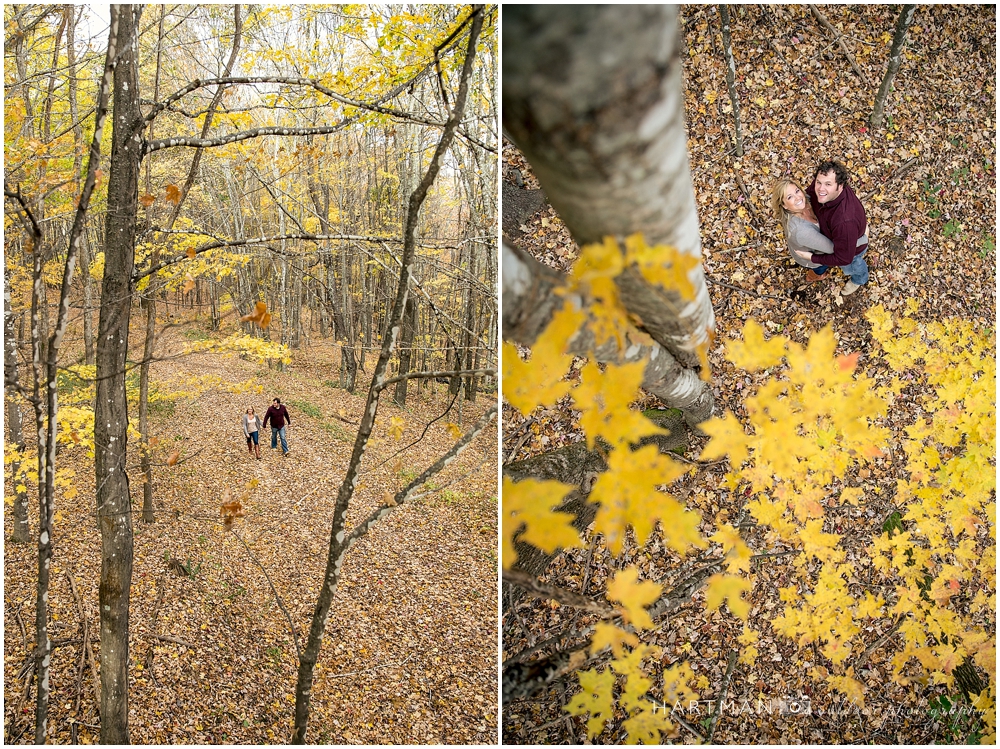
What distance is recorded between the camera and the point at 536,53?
878 millimetres

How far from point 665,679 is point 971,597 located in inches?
89.5

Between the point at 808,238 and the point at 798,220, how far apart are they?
0.49 ft

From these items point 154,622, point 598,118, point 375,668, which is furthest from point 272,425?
point 598,118

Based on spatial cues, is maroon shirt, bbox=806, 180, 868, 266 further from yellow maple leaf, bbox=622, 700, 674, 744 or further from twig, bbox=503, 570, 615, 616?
yellow maple leaf, bbox=622, 700, 674, 744

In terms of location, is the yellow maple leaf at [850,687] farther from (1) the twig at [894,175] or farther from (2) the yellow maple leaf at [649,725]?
(1) the twig at [894,175]

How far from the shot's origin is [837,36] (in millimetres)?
4277

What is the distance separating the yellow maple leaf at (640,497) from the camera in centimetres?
168

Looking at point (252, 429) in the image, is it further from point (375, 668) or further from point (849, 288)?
point (849, 288)

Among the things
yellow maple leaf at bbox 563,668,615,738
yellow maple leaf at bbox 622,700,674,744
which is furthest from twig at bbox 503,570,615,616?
yellow maple leaf at bbox 622,700,674,744

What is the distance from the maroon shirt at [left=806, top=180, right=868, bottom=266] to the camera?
3121 mm

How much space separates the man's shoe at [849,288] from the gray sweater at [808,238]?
456 mm

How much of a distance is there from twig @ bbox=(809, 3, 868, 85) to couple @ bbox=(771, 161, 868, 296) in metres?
1.52

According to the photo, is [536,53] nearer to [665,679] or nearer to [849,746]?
[665,679]

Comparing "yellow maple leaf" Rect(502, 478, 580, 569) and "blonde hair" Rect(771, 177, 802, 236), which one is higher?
"blonde hair" Rect(771, 177, 802, 236)
